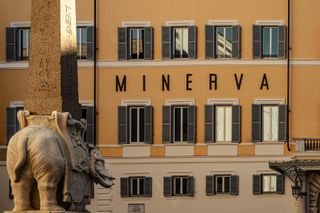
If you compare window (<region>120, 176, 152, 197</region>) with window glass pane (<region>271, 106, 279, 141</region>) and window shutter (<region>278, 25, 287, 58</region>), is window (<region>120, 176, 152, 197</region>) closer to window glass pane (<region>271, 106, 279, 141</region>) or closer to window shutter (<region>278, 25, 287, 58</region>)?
window glass pane (<region>271, 106, 279, 141</region>)

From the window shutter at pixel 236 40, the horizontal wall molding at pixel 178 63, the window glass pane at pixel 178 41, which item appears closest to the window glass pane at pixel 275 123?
the horizontal wall molding at pixel 178 63

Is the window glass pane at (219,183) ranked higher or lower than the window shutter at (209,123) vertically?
lower

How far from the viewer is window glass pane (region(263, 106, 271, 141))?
66.8 meters

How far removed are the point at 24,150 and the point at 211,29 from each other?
45239 mm

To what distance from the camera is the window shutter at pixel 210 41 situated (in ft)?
219

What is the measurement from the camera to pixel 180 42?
67.3 m

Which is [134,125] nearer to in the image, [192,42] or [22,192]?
[192,42]

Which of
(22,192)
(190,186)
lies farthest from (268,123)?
(22,192)

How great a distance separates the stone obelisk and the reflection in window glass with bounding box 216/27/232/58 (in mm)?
43923

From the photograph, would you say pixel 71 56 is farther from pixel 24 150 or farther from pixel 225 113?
pixel 225 113

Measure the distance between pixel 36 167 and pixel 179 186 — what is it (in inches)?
1771

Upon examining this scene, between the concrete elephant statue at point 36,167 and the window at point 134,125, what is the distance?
44.5 meters

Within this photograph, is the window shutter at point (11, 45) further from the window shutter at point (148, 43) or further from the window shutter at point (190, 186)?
the window shutter at point (190, 186)

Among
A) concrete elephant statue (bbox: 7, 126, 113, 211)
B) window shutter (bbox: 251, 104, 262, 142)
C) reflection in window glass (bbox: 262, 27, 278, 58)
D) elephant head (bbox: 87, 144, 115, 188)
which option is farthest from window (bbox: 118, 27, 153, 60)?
concrete elephant statue (bbox: 7, 126, 113, 211)
